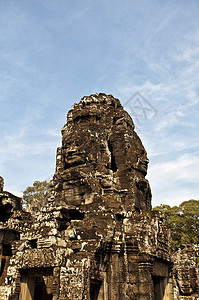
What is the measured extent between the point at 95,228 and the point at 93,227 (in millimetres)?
103

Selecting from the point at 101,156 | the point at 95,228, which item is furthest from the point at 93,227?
the point at 101,156

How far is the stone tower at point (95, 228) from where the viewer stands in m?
7.95

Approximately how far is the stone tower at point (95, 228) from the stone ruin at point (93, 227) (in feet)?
0.09

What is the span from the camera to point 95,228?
8.96 m

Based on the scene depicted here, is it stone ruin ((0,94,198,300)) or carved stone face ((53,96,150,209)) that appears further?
carved stone face ((53,96,150,209))

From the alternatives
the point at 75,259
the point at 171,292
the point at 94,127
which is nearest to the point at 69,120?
the point at 94,127

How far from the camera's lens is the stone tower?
26.1ft

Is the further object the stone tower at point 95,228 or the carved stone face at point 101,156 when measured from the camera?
the carved stone face at point 101,156

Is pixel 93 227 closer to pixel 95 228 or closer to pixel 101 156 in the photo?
pixel 95 228

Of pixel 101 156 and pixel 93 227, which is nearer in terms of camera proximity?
pixel 93 227

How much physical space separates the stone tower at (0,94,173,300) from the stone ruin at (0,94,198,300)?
27 mm

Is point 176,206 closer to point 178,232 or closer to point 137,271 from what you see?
point 178,232

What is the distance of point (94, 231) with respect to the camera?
8.77 m

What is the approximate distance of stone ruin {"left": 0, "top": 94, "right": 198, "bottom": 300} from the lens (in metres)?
7.98
